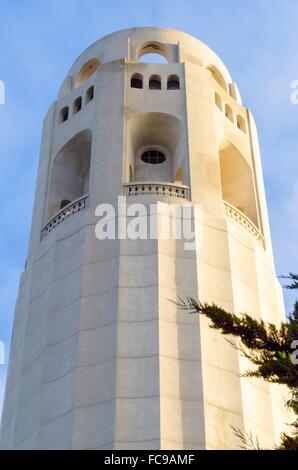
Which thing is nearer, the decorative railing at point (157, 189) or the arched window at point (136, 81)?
the decorative railing at point (157, 189)

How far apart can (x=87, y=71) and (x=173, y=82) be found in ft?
17.7

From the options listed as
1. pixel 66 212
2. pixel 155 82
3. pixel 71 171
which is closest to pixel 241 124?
pixel 155 82

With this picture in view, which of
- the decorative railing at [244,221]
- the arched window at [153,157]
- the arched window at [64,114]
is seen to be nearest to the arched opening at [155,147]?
the arched window at [153,157]

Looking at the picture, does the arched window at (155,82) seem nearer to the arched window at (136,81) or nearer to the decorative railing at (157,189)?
the arched window at (136,81)

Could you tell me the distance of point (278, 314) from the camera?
28.5 meters

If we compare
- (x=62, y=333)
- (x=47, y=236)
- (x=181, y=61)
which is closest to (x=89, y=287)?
(x=62, y=333)

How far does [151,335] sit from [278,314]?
6.63 m

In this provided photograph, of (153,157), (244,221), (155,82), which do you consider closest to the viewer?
(244,221)

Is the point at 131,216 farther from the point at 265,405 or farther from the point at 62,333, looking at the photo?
the point at 265,405

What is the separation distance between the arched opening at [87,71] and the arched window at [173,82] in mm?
4432

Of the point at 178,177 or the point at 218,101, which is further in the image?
the point at 218,101

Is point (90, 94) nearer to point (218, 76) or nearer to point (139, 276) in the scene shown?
point (218, 76)

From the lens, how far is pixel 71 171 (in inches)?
1293

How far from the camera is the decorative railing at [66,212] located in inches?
1127
